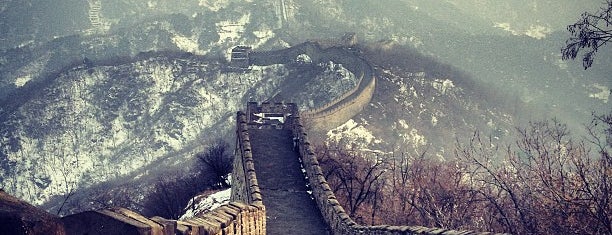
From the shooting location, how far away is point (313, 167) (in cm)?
2958

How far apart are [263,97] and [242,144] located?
77.4m

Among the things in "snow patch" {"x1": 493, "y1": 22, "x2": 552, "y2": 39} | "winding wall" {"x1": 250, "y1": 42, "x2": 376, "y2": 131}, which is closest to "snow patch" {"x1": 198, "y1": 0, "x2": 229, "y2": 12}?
"snow patch" {"x1": 493, "y1": 22, "x2": 552, "y2": 39}

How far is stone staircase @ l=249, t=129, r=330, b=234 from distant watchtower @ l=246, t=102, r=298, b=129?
Result: 3.13 feet

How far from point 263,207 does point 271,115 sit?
2020 centimetres

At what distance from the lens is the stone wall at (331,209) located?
16.4 metres

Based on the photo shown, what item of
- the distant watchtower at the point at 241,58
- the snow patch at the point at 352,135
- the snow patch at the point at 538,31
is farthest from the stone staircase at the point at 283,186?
the snow patch at the point at 538,31

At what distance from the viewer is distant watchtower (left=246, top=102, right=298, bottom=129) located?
1507 inches

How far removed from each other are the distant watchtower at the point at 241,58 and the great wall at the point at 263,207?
73.5 metres

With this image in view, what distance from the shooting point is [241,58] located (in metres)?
116

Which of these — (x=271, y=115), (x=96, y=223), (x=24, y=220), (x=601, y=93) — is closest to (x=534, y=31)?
(x=601, y=93)

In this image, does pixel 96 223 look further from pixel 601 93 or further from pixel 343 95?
pixel 601 93

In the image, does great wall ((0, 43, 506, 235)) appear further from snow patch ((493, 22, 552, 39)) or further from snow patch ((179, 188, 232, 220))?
snow patch ((493, 22, 552, 39))

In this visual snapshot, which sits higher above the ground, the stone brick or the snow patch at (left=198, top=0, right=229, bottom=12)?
the stone brick

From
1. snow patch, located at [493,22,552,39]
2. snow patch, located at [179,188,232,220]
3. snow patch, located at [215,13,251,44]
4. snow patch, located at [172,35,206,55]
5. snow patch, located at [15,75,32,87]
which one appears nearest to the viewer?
snow patch, located at [179,188,232,220]
